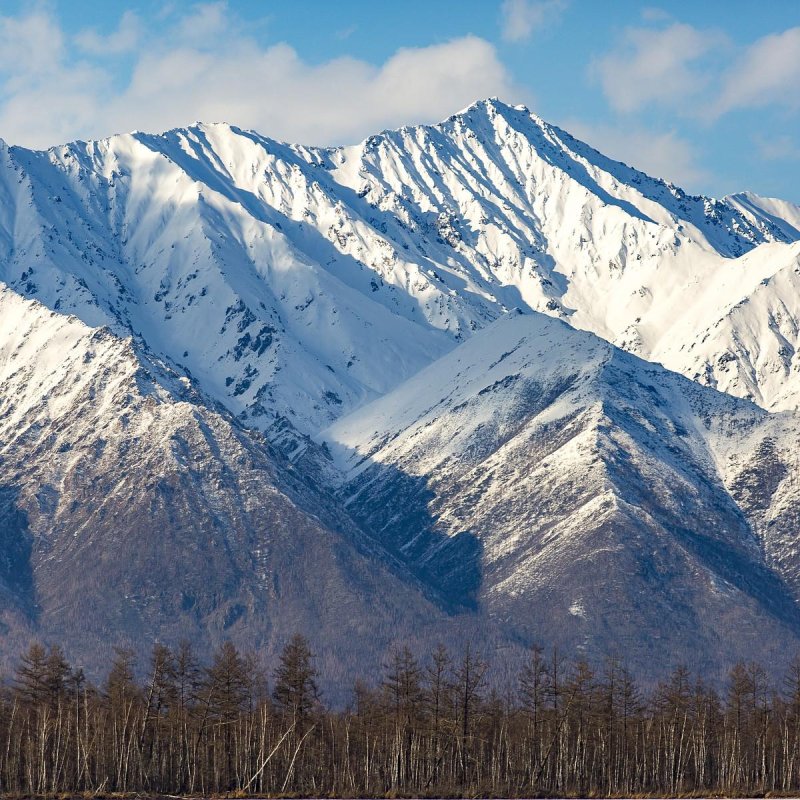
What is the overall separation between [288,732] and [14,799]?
28.1 meters

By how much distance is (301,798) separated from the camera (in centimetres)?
19738

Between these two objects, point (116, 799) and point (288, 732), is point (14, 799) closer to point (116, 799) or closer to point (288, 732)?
point (116, 799)

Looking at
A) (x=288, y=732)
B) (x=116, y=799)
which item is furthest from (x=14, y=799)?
(x=288, y=732)

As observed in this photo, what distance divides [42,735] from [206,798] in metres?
18.8

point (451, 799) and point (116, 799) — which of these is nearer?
point (116, 799)

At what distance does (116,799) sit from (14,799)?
9.65 meters

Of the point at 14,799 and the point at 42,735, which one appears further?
the point at 42,735

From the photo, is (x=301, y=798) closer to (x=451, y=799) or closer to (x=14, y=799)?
(x=451, y=799)

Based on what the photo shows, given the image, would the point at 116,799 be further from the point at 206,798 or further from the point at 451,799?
the point at 451,799

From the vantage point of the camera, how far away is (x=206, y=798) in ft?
635

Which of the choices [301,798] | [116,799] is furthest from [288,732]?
[116,799]

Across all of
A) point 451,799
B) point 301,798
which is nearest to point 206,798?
point 301,798

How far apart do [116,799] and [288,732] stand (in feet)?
65.1

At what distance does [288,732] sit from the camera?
198875 millimetres
